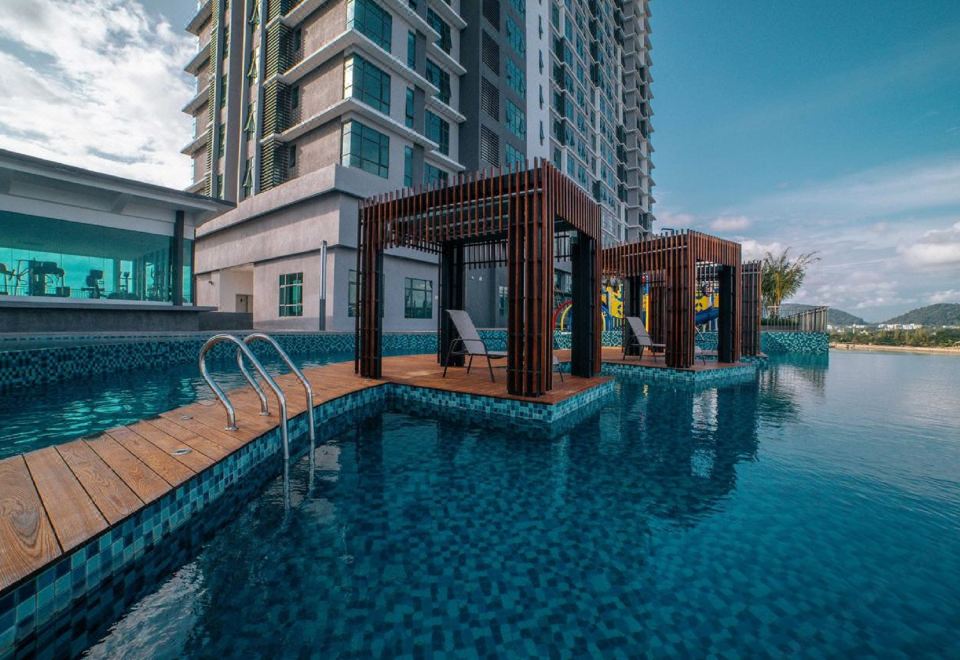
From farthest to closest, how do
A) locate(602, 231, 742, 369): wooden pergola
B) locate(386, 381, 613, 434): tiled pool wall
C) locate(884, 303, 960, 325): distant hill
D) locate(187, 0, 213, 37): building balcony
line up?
1. locate(884, 303, 960, 325): distant hill
2. locate(187, 0, 213, 37): building balcony
3. locate(602, 231, 742, 369): wooden pergola
4. locate(386, 381, 613, 434): tiled pool wall

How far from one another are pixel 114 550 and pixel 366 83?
72.0 ft

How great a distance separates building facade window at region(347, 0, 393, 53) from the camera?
1836cm

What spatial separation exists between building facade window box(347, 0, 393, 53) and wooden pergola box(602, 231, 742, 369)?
1641 centimetres

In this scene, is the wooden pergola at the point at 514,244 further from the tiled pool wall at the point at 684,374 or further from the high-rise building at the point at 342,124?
the high-rise building at the point at 342,124

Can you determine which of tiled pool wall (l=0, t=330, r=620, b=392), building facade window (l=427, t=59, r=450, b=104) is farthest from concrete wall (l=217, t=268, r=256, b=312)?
building facade window (l=427, t=59, r=450, b=104)

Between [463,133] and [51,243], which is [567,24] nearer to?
[463,133]

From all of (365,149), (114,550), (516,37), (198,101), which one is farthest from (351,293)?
(198,101)

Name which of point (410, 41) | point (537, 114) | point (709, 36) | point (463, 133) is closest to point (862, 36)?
point (709, 36)

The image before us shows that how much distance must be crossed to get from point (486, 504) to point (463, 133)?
26.3 m

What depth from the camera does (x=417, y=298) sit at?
22281 millimetres

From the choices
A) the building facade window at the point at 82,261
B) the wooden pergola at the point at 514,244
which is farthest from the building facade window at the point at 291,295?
the wooden pergola at the point at 514,244

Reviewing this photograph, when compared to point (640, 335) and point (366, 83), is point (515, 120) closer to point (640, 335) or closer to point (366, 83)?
point (366, 83)

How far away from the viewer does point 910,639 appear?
1.84m

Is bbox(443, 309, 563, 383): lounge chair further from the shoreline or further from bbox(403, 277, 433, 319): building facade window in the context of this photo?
the shoreline
